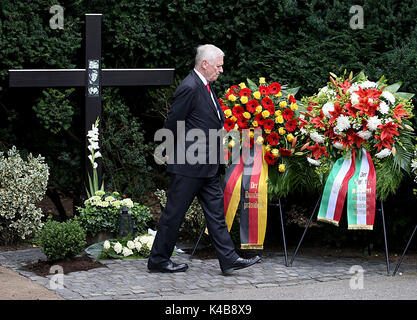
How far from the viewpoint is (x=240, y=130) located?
7.00 m

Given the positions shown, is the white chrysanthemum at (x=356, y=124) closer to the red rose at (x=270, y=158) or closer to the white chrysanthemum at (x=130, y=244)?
the red rose at (x=270, y=158)

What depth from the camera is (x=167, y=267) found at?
656 cm

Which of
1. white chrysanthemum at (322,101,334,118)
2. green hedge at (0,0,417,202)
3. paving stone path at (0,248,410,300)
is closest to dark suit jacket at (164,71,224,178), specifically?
paving stone path at (0,248,410,300)

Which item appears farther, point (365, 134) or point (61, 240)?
point (61, 240)

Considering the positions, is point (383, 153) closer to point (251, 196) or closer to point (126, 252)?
point (251, 196)

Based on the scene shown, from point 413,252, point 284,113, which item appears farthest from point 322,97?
point 413,252

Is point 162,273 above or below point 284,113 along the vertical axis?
below

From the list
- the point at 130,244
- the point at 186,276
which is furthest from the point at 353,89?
the point at 130,244

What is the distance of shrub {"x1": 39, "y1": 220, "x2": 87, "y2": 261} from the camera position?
6.77 meters

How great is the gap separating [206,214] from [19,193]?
2.43 metres

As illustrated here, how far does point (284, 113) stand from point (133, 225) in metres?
2.01

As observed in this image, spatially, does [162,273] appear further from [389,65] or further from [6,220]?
[389,65]

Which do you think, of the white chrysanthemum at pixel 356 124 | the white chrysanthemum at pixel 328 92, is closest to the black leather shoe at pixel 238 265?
the white chrysanthemum at pixel 356 124

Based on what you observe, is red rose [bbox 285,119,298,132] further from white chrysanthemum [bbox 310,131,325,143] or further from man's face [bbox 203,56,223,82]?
man's face [bbox 203,56,223,82]
